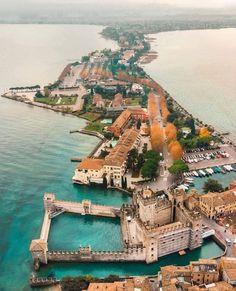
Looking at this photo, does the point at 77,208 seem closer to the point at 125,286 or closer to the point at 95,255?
the point at 95,255

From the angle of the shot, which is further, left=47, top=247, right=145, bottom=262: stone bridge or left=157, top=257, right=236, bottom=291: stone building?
left=47, top=247, right=145, bottom=262: stone bridge

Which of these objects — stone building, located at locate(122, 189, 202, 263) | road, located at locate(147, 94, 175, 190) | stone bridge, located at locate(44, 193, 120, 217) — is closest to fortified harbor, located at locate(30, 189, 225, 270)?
stone building, located at locate(122, 189, 202, 263)

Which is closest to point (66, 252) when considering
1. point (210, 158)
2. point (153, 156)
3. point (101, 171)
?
point (101, 171)

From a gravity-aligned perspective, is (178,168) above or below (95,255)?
above

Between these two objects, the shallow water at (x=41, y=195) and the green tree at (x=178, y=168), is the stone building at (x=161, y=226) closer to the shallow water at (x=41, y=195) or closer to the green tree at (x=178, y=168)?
the shallow water at (x=41, y=195)

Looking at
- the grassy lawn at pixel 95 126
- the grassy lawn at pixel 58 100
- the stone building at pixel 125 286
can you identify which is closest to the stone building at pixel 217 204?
the stone building at pixel 125 286

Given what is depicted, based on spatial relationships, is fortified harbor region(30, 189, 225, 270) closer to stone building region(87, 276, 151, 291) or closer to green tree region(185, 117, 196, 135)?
stone building region(87, 276, 151, 291)

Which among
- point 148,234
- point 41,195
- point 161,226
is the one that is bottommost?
point 41,195
